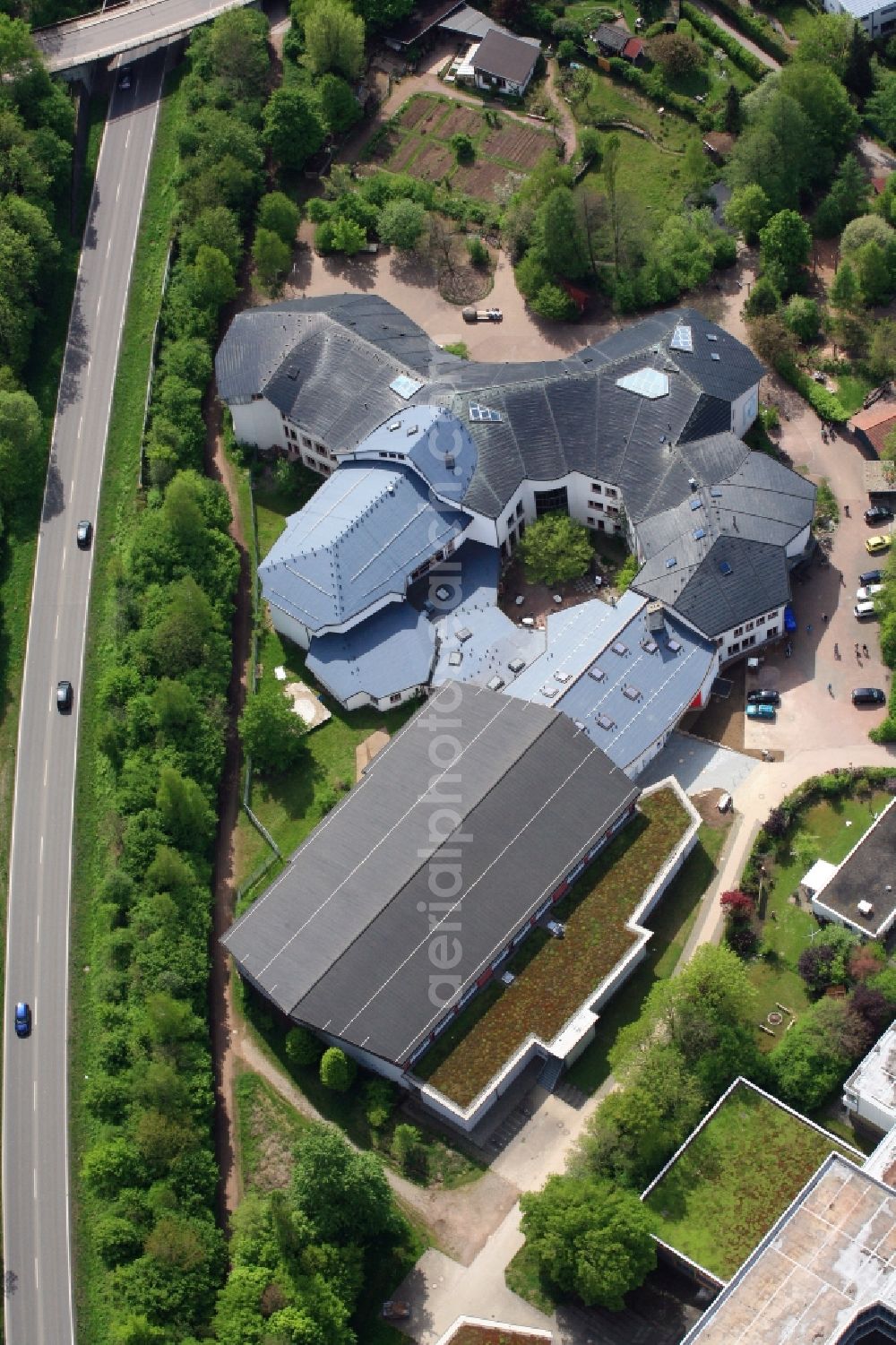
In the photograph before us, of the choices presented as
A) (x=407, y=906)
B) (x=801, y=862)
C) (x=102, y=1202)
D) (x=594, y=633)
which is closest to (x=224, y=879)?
(x=407, y=906)

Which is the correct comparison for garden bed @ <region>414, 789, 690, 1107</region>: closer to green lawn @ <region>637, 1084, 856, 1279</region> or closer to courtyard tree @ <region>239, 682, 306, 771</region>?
green lawn @ <region>637, 1084, 856, 1279</region>

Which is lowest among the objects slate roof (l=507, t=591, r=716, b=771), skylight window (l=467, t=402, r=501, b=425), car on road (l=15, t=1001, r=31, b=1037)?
car on road (l=15, t=1001, r=31, b=1037)

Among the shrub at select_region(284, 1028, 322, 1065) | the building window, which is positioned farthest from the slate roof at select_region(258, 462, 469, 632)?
the shrub at select_region(284, 1028, 322, 1065)

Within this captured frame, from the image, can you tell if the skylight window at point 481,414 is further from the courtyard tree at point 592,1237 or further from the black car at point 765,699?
the courtyard tree at point 592,1237

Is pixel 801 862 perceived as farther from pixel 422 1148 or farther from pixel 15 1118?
pixel 15 1118

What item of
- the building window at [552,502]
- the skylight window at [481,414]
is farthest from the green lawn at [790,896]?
the skylight window at [481,414]

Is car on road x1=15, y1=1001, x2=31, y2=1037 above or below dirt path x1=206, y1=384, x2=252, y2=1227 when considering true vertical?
below
